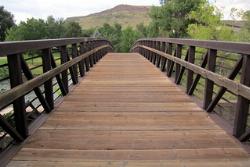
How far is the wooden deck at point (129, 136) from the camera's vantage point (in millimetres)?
2949

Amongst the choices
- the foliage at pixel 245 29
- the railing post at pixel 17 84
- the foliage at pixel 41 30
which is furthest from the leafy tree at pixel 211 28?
the foliage at pixel 41 30

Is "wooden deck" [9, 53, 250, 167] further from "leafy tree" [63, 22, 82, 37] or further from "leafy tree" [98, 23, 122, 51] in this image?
"leafy tree" [98, 23, 122, 51]

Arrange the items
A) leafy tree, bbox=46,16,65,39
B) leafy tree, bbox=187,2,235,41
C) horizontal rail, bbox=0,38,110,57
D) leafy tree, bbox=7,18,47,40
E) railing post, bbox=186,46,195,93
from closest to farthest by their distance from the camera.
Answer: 1. horizontal rail, bbox=0,38,110,57
2. railing post, bbox=186,46,195,93
3. leafy tree, bbox=187,2,235,41
4. leafy tree, bbox=7,18,47,40
5. leafy tree, bbox=46,16,65,39

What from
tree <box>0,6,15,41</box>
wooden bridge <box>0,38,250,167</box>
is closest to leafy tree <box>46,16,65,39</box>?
tree <box>0,6,15,41</box>

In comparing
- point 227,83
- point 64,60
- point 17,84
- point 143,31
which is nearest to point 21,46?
point 17,84

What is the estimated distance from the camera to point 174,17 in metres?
47.9

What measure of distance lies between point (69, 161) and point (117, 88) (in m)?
3.54

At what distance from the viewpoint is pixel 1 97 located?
109 inches

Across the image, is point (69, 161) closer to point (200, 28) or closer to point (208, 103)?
point (208, 103)

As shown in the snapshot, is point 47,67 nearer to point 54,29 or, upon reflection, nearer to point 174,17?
point 174,17

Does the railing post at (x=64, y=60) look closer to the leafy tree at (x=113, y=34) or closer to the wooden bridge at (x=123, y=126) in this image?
the wooden bridge at (x=123, y=126)

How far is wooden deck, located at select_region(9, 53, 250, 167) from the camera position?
2949 mm

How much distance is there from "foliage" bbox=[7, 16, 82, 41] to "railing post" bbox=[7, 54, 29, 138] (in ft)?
208

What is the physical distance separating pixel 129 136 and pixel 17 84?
1.26m
